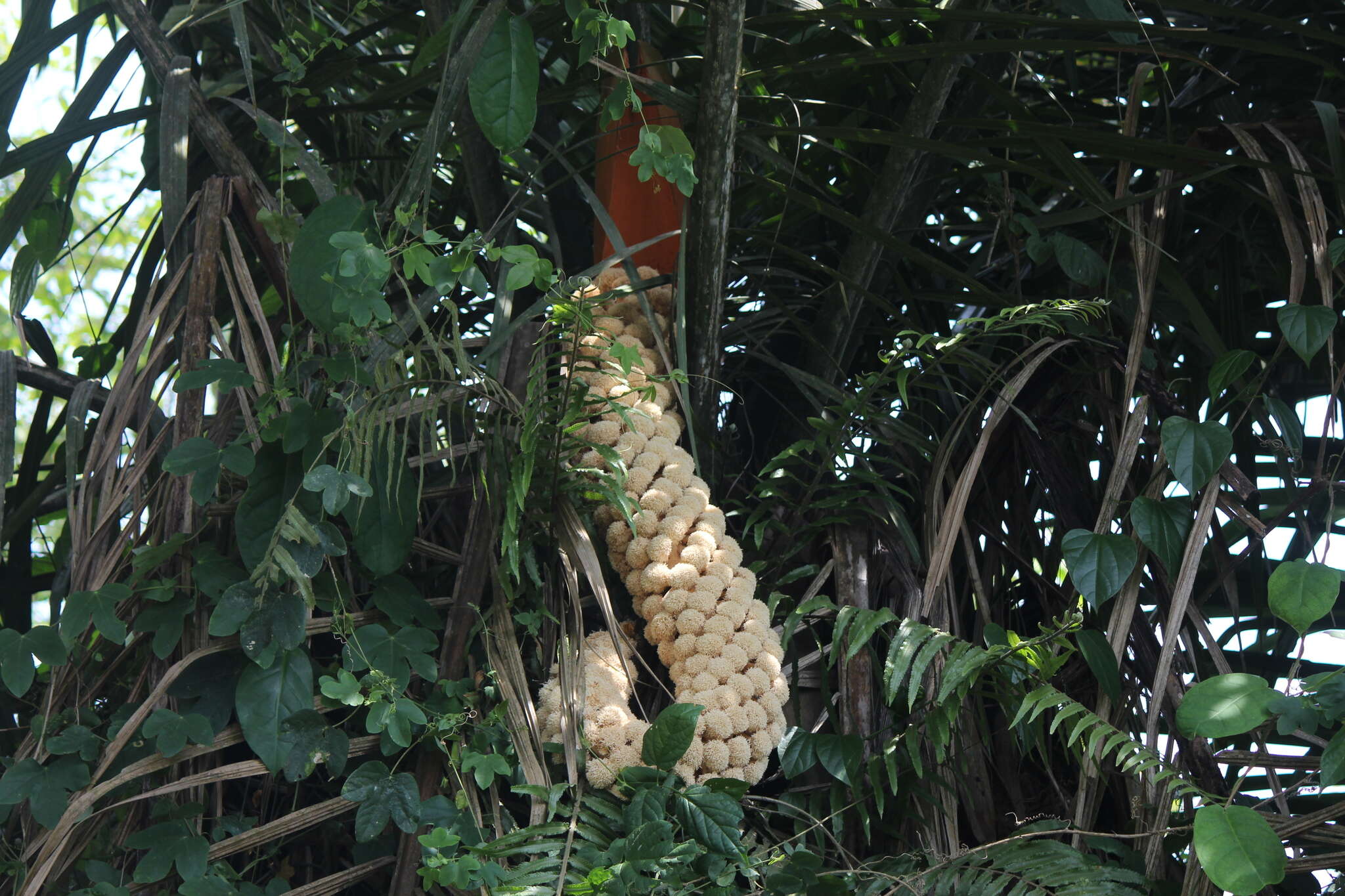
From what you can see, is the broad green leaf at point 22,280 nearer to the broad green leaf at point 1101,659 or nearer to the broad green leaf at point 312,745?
the broad green leaf at point 312,745

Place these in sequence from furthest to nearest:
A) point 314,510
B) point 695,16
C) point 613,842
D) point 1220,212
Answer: point 695,16
point 1220,212
point 314,510
point 613,842

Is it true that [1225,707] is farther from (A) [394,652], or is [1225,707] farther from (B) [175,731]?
(B) [175,731]

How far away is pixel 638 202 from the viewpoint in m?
1.21

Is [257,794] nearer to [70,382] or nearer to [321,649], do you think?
[321,649]

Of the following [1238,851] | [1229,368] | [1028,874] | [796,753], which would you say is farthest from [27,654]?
[1229,368]

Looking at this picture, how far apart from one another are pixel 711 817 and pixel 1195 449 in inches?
21.8

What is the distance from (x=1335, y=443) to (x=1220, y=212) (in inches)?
11.7

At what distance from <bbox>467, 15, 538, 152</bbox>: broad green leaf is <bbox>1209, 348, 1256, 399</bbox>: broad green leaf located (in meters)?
0.68

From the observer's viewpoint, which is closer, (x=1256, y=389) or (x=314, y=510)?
(x=314, y=510)

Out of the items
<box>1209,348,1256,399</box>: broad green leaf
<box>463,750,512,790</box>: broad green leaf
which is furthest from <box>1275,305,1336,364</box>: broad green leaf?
<box>463,750,512,790</box>: broad green leaf

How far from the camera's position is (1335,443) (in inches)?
50.3

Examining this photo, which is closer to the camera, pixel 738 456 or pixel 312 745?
pixel 312 745

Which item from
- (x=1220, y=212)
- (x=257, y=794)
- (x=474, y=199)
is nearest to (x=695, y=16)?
(x=474, y=199)

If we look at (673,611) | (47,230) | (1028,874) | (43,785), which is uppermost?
(47,230)
